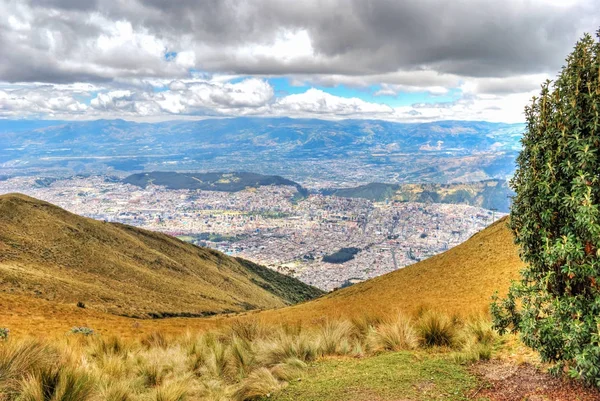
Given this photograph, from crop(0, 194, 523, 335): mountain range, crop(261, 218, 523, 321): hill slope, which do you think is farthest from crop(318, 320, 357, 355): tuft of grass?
crop(261, 218, 523, 321): hill slope

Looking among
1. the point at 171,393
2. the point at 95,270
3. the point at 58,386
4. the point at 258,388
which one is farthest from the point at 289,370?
the point at 95,270

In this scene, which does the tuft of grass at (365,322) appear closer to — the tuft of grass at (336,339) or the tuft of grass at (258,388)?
the tuft of grass at (336,339)

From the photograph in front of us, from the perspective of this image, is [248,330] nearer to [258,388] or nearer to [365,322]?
[365,322]

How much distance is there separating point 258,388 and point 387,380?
2607mm

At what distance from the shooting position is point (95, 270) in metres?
42.6

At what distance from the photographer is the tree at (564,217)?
5633 mm

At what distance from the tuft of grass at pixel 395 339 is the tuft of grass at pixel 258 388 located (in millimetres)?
3507

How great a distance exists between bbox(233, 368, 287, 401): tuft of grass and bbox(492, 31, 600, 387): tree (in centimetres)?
482

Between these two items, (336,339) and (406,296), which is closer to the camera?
(336,339)

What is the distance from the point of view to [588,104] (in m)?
5.94

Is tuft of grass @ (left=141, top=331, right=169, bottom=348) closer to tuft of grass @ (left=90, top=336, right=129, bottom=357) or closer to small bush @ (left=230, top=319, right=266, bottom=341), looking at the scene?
tuft of grass @ (left=90, top=336, right=129, bottom=357)

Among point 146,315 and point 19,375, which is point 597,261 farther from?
point 146,315

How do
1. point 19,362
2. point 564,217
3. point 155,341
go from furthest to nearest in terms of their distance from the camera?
point 155,341 → point 19,362 → point 564,217

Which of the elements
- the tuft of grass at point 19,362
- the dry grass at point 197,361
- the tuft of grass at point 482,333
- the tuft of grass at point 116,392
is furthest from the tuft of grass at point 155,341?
the tuft of grass at point 482,333
